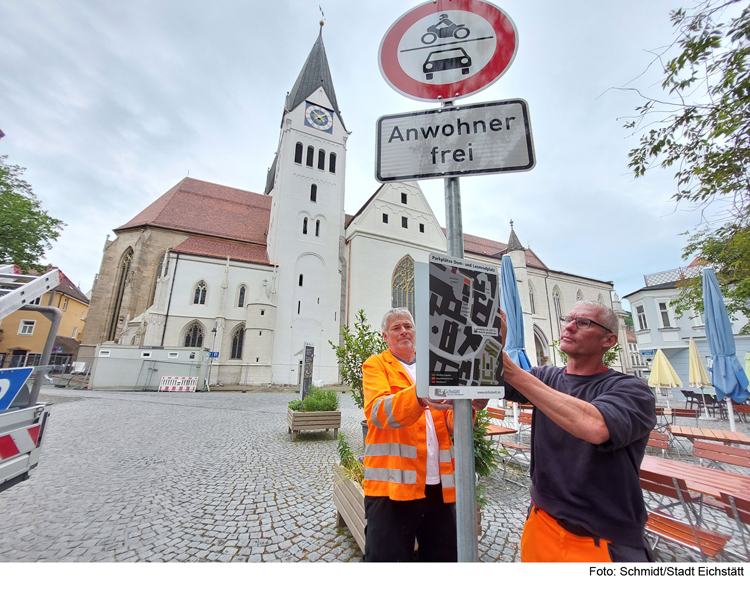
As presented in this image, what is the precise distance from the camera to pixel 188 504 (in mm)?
3498

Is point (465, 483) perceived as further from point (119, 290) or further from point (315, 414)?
point (119, 290)

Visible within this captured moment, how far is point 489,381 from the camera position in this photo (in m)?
0.98

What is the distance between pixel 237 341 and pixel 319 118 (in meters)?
19.0

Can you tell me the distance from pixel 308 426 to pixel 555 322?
33869mm

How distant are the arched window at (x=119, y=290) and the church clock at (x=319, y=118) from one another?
16918mm

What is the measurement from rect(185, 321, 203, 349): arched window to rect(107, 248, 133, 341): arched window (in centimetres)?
550

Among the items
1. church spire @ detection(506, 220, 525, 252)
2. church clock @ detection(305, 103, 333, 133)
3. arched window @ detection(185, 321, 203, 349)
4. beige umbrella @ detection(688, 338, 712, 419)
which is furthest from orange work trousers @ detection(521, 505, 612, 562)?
church spire @ detection(506, 220, 525, 252)

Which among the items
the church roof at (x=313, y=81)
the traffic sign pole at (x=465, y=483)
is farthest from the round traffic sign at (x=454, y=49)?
the church roof at (x=313, y=81)

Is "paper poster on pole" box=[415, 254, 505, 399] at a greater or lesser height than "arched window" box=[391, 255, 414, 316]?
lesser

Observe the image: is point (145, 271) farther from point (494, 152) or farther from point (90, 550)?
point (494, 152)

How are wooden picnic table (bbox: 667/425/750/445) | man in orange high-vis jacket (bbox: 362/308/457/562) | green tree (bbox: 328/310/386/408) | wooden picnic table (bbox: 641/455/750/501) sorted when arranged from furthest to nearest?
green tree (bbox: 328/310/386/408), wooden picnic table (bbox: 667/425/750/445), wooden picnic table (bbox: 641/455/750/501), man in orange high-vis jacket (bbox: 362/308/457/562)

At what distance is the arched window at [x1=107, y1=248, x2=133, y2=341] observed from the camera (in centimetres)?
2212

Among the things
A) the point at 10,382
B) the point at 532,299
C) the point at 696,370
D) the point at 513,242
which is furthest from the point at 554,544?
the point at 532,299

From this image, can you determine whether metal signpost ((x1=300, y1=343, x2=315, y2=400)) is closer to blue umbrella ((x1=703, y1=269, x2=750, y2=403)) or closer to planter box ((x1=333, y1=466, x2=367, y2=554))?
planter box ((x1=333, y1=466, x2=367, y2=554))
